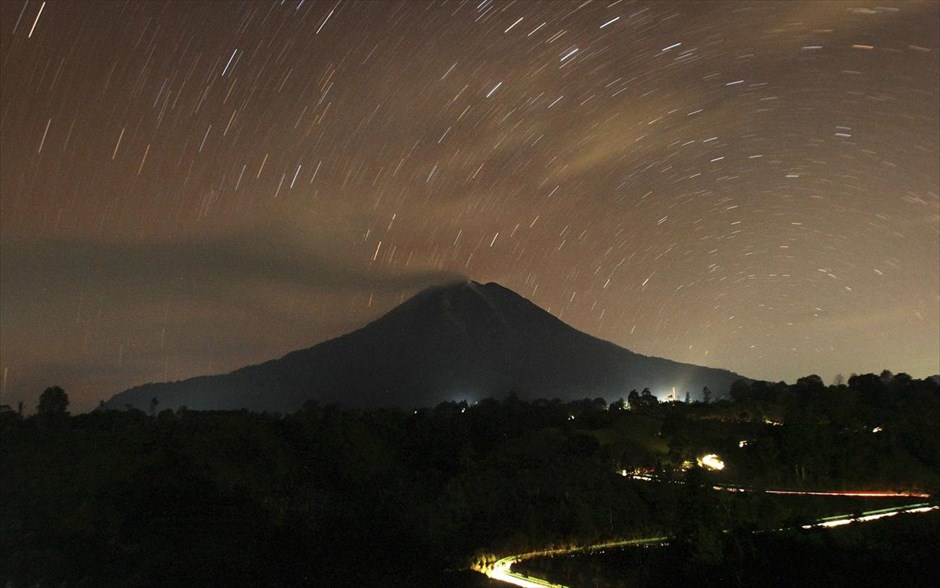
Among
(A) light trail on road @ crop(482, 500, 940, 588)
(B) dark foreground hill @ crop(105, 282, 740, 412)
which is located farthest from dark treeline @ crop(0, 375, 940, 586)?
(B) dark foreground hill @ crop(105, 282, 740, 412)

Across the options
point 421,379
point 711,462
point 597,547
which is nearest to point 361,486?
point 597,547

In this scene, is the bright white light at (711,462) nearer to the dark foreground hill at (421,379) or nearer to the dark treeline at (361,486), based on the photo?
the dark treeline at (361,486)

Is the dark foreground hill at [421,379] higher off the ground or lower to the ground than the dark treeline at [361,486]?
higher

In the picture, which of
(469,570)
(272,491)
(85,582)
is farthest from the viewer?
(272,491)

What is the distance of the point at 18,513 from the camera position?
22516 millimetres

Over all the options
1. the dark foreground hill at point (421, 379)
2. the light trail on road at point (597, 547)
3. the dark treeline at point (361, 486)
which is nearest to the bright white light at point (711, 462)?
the dark treeline at point (361, 486)

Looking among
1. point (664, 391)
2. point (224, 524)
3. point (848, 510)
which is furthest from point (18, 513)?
point (664, 391)

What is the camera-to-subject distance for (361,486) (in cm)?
2994

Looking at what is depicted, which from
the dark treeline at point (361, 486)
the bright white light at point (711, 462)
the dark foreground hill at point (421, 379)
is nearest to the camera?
the dark treeline at point (361, 486)

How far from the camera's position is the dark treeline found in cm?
2044

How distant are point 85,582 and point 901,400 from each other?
48.8 meters

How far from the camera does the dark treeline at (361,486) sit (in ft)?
67.1

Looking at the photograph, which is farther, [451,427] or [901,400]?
[901,400]

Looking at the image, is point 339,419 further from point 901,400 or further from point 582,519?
point 901,400
